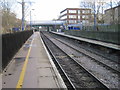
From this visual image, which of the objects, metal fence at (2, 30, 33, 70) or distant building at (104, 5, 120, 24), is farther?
distant building at (104, 5, 120, 24)

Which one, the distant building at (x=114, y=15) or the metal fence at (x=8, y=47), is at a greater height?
the distant building at (x=114, y=15)

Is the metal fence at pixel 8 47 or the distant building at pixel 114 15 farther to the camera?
the distant building at pixel 114 15

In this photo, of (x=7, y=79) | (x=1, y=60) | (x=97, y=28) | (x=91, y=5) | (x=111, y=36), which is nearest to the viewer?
(x=7, y=79)

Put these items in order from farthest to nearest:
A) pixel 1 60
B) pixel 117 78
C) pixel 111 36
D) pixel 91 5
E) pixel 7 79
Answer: pixel 91 5
pixel 111 36
pixel 117 78
pixel 1 60
pixel 7 79

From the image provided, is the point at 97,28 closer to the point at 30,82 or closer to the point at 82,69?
the point at 82,69

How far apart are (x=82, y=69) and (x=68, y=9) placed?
13679 cm

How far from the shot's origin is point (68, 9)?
14600 centimetres

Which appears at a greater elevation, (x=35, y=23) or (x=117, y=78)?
Answer: (x=35, y=23)

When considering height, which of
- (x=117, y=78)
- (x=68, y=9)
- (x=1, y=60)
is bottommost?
(x=117, y=78)

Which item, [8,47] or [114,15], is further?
[114,15]

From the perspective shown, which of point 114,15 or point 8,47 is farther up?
point 114,15

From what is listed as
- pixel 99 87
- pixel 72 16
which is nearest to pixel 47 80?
pixel 99 87

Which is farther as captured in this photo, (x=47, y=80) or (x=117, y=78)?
(x=117, y=78)

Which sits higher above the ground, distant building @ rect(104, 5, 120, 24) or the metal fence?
distant building @ rect(104, 5, 120, 24)
